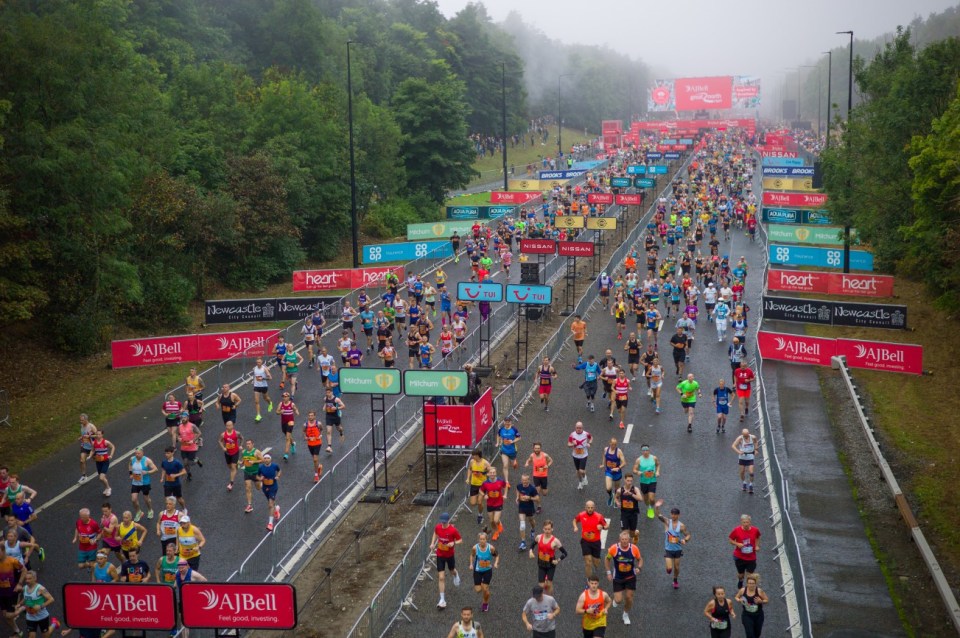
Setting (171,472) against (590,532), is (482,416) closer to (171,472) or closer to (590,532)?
(590,532)

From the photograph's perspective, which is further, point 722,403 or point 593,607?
point 722,403

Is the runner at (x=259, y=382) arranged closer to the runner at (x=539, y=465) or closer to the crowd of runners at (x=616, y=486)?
the crowd of runners at (x=616, y=486)

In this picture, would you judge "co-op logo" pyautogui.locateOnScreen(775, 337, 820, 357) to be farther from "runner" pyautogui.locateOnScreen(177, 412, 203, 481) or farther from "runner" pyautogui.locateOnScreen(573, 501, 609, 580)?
"runner" pyautogui.locateOnScreen(177, 412, 203, 481)

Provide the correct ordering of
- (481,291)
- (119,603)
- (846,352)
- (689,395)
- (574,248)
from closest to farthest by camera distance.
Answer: (119,603) < (689,395) < (481,291) < (846,352) < (574,248)

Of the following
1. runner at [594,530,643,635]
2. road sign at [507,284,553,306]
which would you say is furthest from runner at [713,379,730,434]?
runner at [594,530,643,635]

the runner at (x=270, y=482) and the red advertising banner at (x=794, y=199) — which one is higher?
the red advertising banner at (x=794, y=199)

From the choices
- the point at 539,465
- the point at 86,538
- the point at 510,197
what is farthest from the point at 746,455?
the point at 510,197

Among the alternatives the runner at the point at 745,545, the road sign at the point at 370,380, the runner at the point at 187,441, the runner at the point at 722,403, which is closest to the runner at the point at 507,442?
the road sign at the point at 370,380
